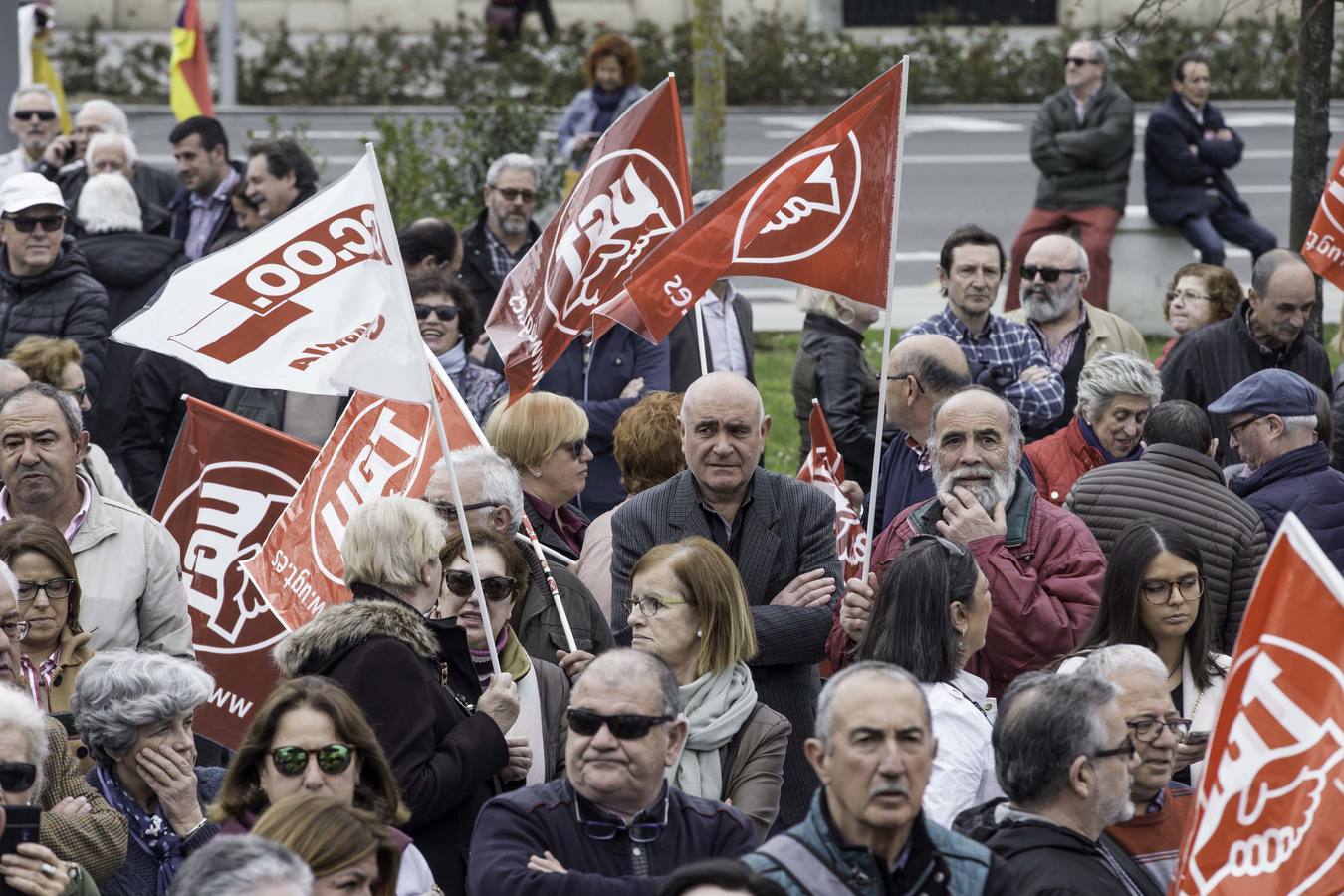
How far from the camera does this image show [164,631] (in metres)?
7.06

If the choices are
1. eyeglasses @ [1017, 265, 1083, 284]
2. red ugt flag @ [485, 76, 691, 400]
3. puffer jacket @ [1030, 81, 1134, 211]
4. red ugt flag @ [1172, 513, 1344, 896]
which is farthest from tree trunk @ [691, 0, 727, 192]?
red ugt flag @ [1172, 513, 1344, 896]

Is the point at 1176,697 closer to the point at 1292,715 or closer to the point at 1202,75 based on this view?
the point at 1292,715

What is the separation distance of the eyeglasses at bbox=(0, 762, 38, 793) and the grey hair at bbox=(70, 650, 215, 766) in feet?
1.67

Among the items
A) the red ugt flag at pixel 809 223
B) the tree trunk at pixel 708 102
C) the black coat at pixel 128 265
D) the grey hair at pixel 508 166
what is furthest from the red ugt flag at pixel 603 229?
the tree trunk at pixel 708 102

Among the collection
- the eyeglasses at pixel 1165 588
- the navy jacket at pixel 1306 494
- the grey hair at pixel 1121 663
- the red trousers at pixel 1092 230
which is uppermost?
the grey hair at pixel 1121 663

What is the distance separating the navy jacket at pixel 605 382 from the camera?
9.27m

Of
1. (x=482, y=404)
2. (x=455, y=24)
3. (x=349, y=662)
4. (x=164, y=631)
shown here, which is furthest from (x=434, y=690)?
(x=455, y=24)

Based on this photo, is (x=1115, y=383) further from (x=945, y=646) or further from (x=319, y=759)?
(x=319, y=759)

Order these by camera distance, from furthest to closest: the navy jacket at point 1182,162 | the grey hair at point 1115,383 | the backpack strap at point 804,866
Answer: the navy jacket at point 1182,162 → the grey hair at point 1115,383 → the backpack strap at point 804,866

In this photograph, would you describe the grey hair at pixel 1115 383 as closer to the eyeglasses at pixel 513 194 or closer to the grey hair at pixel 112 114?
the eyeglasses at pixel 513 194

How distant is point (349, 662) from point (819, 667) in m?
2.41

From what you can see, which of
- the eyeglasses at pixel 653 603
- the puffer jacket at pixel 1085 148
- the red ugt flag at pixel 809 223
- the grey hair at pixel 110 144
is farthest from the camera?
the puffer jacket at pixel 1085 148

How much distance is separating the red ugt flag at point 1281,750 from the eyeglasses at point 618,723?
4.20 feet

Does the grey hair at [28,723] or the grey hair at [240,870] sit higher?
the grey hair at [240,870]
